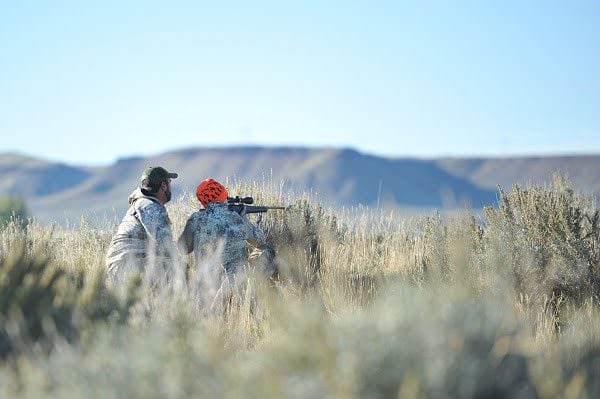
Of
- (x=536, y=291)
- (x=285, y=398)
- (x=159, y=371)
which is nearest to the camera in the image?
(x=285, y=398)

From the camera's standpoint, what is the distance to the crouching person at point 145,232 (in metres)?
9.65

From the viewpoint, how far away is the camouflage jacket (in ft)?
33.4

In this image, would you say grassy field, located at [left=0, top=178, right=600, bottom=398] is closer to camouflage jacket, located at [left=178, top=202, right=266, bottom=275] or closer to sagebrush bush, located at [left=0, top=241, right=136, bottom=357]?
sagebrush bush, located at [left=0, top=241, right=136, bottom=357]

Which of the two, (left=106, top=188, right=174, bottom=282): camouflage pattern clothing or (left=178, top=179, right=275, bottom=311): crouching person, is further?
(left=178, top=179, right=275, bottom=311): crouching person

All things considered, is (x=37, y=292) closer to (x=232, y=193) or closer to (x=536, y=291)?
(x=536, y=291)

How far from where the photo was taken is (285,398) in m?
4.30

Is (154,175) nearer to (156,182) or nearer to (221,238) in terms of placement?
(156,182)

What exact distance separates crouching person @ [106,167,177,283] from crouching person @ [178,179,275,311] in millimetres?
442

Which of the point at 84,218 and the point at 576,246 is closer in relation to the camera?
the point at 576,246

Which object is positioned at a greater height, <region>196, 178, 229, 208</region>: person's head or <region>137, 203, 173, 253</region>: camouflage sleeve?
<region>196, 178, 229, 208</region>: person's head

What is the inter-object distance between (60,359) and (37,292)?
1.93m

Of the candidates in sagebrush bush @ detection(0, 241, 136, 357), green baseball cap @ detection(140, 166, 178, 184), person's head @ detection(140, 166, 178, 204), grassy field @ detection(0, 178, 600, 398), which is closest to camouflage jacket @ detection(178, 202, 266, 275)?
grassy field @ detection(0, 178, 600, 398)

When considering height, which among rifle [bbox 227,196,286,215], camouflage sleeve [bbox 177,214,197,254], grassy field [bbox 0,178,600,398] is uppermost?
rifle [bbox 227,196,286,215]

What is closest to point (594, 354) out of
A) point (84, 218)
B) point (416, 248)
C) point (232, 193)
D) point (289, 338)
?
point (289, 338)
